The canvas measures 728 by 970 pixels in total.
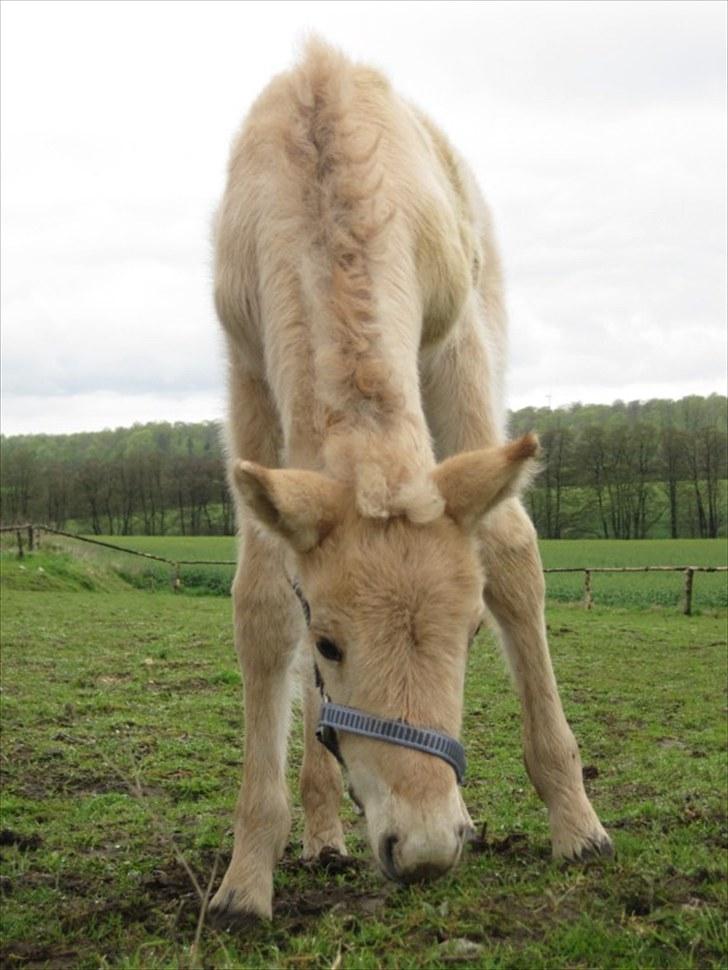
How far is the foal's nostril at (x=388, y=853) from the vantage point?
2.94 m

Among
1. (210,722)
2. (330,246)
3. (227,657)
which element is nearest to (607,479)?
(227,657)

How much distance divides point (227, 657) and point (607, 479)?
6012 centimetres

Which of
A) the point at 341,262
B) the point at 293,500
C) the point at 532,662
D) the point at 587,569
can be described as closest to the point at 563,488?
the point at 587,569

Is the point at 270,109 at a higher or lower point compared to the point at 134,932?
higher

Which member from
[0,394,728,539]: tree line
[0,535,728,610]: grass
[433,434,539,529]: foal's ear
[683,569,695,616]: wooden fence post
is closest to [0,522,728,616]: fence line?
[683,569,695,616]: wooden fence post

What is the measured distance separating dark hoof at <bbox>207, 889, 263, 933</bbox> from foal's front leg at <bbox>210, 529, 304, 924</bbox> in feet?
0.71

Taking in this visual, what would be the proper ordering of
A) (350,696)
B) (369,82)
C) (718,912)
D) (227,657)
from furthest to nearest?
(227,657)
(369,82)
(718,912)
(350,696)

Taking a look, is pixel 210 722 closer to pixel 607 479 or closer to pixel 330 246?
pixel 330 246

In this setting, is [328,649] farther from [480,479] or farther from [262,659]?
[262,659]

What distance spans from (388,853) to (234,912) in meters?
1.66

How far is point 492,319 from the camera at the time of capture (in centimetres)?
617

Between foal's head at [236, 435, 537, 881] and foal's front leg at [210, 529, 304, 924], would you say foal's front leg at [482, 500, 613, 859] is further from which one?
foal's head at [236, 435, 537, 881]

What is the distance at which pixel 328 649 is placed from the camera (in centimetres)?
327

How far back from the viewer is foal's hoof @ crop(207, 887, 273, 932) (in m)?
4.23
